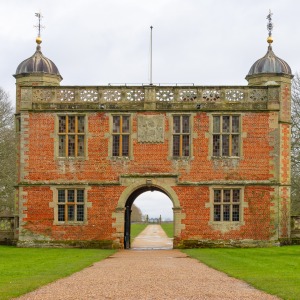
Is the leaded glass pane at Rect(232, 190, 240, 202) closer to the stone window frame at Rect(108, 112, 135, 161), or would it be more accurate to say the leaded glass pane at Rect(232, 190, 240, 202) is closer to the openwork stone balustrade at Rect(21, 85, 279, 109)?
the openwork stone balustrade at Rect(21, 85, 279, 109)

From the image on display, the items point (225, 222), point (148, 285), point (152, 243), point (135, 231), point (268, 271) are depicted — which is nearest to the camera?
point (148, 285)

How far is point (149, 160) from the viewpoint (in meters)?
30.4

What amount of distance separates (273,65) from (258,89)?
2588 mm

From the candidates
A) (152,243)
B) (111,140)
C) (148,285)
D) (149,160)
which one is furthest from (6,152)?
(148,285)

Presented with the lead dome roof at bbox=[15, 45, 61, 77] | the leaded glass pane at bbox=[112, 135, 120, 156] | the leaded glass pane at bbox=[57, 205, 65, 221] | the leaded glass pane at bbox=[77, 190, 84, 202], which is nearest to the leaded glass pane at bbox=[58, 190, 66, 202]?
the leaded glass pane at bbox=[57, 205, 65, 221]

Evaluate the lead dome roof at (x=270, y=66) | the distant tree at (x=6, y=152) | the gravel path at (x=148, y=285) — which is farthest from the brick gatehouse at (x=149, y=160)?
the distant tree at (x=6, y=152)

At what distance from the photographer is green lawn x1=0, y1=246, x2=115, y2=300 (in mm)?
13727

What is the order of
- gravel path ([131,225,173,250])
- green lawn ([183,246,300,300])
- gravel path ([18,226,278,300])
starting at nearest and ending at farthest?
gravel path ([18,226,278,300]), green lawn ([183,246,300,300]), gravel path ([131,225,173,250])

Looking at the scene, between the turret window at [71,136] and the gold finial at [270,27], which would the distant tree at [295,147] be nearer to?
the gold finial at [270,27]

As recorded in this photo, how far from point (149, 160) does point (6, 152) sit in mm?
16463

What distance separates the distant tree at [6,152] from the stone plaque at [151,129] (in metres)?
15.8

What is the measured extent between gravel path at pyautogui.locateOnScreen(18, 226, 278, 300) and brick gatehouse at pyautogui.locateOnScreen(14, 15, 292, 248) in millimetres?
10947

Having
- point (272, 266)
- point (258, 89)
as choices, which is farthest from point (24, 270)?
point (258, 89)

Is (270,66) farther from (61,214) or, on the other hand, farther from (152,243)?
(61,214)
